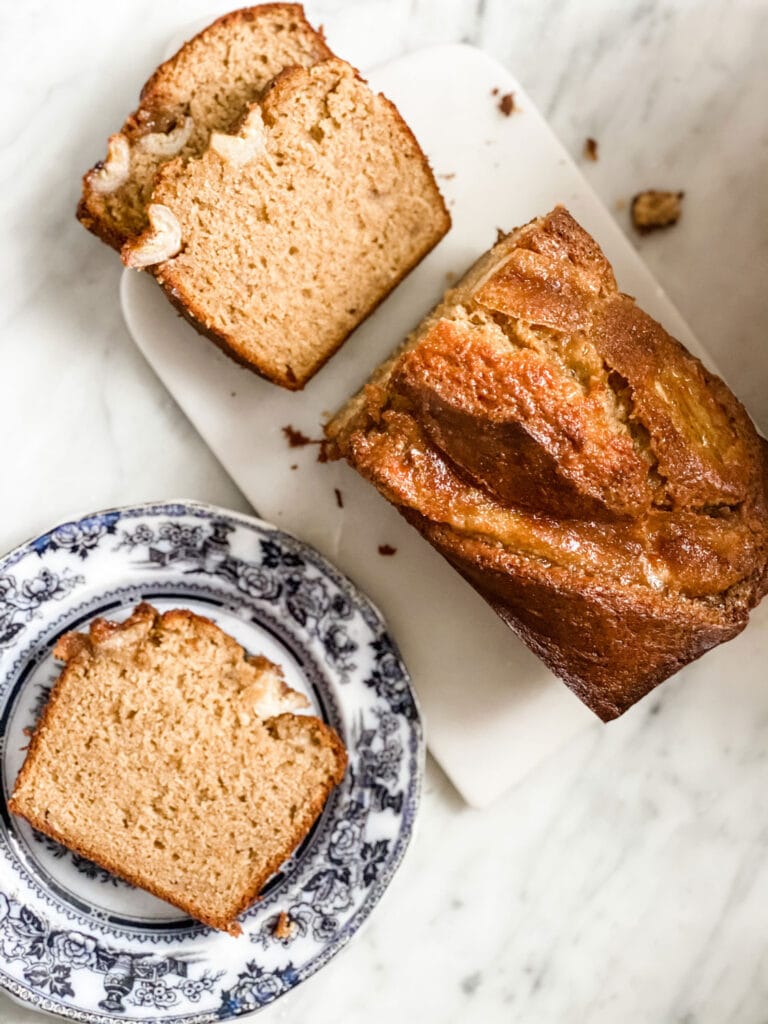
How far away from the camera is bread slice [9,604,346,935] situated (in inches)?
103

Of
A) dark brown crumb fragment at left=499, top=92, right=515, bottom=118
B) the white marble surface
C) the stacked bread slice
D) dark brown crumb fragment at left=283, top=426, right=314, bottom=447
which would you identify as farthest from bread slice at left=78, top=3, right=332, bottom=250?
dark brown crumb fragment at left=283, top=426, right=314, bottom=447

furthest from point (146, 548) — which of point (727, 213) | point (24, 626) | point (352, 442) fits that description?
point (727, 213)

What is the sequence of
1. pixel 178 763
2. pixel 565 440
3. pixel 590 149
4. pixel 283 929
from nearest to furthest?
pixel 565 440
pixel 178 763
pixel 283 929
pixel 590 149

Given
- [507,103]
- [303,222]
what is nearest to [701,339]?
[507,103]

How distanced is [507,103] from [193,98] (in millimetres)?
824

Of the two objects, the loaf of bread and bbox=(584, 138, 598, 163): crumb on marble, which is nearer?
the loaf of bread

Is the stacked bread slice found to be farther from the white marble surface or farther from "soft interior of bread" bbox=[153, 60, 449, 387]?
the white marble surface

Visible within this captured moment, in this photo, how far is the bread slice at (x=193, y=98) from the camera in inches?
99.3

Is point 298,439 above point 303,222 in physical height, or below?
below

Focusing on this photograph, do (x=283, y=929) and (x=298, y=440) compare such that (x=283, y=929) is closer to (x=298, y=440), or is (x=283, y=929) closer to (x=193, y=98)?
(x=298, y=440)

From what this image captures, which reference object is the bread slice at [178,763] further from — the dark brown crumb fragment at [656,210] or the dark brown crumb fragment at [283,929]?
the dark brown crumb fragment at [656,210]

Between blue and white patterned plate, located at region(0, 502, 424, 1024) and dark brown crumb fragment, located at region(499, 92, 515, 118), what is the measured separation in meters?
1.27

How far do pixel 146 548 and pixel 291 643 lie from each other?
1.49 feet

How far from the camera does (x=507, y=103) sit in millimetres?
2773
